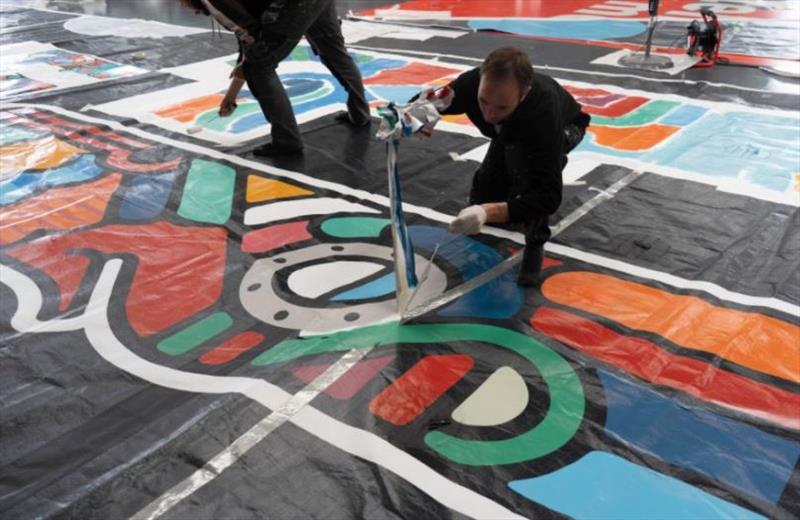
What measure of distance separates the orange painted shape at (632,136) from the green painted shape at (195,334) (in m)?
1.95

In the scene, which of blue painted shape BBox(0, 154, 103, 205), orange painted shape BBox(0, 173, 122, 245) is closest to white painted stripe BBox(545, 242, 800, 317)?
orange painted shape BBox(0, 173, 122, 245)

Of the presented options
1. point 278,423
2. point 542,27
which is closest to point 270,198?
point 278,423

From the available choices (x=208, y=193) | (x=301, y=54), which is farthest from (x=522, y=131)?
(x=301, y=54)

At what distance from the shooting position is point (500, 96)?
5.09 feet

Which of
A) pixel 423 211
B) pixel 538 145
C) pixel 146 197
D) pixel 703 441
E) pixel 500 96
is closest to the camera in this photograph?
pixel 703 441

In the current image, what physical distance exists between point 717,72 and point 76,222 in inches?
144

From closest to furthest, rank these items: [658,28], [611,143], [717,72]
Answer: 1. [611,143]
2. [717,72]
3. [658,28]

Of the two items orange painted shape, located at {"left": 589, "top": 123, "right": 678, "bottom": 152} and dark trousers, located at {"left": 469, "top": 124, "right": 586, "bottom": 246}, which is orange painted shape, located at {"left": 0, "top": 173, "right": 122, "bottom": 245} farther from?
orange painted shape, located at {"left": 589, "top": 123, "right": 678, "bottom": 152}

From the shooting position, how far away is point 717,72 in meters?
3.85

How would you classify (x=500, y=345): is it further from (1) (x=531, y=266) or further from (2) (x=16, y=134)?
(2) (x=16, y=134)

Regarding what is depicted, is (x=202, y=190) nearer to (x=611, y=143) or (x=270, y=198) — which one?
(x=270, y=198)

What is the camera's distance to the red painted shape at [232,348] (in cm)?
159

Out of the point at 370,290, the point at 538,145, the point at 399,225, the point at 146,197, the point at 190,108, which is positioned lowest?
the point at 370,290

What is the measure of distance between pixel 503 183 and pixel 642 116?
4.78 ft
